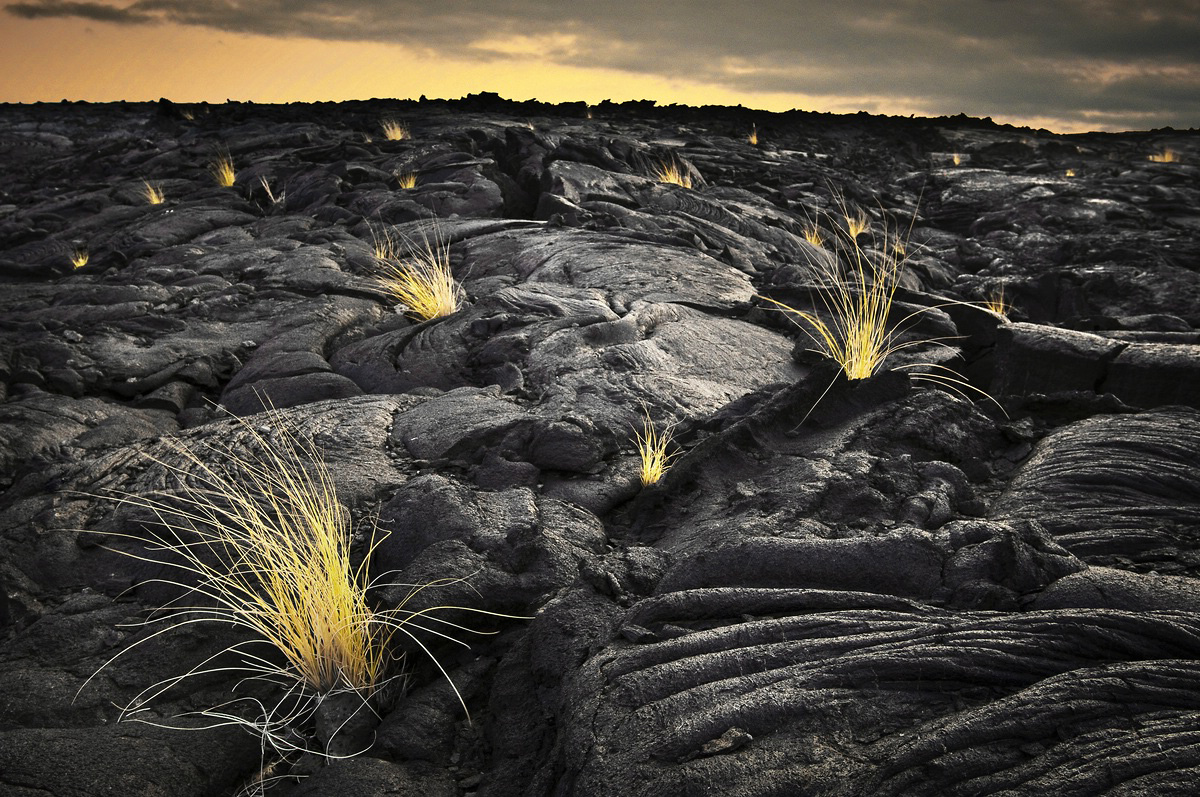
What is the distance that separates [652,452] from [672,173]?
10764 millimetres

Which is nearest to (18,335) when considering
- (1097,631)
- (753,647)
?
(753,647)

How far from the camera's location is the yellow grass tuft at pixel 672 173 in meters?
14.9

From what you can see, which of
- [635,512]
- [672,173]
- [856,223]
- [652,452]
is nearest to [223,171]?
[672,173]

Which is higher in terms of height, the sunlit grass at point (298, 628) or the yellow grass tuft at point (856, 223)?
the yellow grass tuft at point (856, 223)

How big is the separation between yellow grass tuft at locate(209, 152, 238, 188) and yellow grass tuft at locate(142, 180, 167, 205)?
1029 millimetres

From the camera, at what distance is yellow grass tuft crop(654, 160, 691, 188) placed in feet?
48.8

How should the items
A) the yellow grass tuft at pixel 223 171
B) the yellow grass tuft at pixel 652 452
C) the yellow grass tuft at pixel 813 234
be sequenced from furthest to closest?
the yellow grass tuft at pixel 223 171 < the yellow grass tuft at pixel 813 234 < the yellow grass tuft at pixel 652 452

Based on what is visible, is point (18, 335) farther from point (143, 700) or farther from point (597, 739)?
point (597, 739)

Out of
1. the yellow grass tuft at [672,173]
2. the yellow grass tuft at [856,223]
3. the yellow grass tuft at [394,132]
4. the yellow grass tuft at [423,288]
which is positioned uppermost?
the yellow grass tuft at [394,132]

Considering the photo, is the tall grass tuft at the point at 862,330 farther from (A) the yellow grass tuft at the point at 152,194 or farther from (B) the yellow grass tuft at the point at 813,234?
(A) the yellow grass tuft at the point at 152,194

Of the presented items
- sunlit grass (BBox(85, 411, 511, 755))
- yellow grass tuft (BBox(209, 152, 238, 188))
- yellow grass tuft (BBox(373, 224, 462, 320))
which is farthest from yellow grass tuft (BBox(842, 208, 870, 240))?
yellow grass tuft (BBox(209, 152, 238, 188))

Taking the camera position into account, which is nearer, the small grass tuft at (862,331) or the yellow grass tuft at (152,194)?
the small grass tuft at (862,331)

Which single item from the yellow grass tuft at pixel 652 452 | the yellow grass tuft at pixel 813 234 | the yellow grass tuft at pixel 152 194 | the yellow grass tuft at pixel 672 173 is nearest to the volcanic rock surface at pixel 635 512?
the yellow grass tuft at pixel 652 452

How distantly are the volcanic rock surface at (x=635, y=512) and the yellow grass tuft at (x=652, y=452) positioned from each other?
81mm
